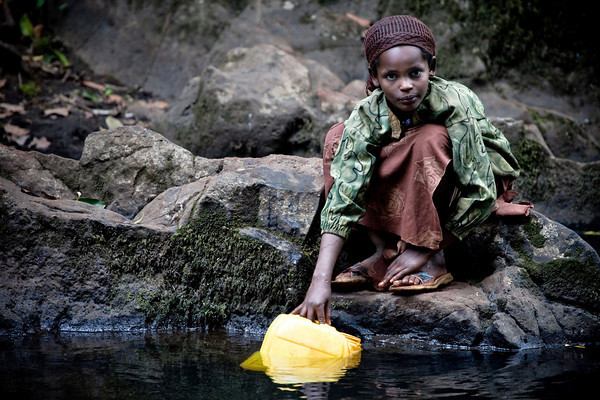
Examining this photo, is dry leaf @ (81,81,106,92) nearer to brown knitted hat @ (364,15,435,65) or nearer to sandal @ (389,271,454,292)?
brown knitted hat @ (364,15,435,65)

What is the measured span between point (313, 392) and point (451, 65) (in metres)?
5.86

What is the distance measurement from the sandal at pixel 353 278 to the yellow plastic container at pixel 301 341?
0.59 m

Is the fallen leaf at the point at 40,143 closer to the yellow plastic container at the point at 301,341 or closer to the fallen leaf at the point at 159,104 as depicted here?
the fallen leaf at the point at 159,104

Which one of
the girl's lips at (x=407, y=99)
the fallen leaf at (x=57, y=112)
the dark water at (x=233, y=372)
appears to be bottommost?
the dark water at (x=233, y=372)

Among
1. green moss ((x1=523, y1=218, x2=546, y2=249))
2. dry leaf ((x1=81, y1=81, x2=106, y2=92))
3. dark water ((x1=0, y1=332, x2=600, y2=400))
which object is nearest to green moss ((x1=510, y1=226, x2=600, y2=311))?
green moss ((x1=523, y1=218, x2=546, y2=249))

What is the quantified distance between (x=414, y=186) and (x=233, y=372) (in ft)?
4.04

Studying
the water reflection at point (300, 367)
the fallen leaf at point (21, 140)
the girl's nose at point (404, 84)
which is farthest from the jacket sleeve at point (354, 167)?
the fallen leaf at point (21, 140)

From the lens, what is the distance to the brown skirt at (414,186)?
3.21 m

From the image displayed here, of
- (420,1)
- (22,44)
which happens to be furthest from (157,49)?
(420,1)

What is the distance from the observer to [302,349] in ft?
9.27

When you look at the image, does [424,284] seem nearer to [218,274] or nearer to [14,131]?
[218,274]

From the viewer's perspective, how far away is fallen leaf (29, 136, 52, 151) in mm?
6578

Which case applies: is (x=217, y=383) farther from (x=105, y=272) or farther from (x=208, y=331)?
(x=105, y=272)

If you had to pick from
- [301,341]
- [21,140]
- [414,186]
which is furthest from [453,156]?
[21,140]
